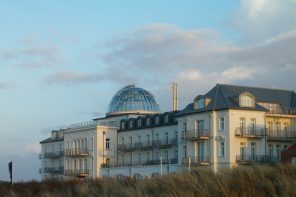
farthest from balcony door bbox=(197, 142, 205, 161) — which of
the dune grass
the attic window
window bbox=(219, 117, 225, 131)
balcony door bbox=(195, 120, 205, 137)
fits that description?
the dune grass

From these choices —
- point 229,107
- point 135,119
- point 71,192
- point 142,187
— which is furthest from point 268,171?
point 135,119

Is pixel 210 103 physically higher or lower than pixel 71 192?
higher

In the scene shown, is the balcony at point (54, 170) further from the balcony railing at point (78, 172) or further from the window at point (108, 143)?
the window at point (108, 143)

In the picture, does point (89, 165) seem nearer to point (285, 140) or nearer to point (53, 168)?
point (53, 168)

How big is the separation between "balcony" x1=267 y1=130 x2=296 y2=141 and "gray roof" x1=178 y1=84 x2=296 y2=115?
3.29m

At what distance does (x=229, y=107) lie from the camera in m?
71.7

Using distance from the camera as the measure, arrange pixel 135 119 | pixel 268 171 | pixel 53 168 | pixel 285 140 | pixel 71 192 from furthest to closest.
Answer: pixel 53 168, pixel 135 119, pixel 285 140, pixel 71 192, pixel 268 171

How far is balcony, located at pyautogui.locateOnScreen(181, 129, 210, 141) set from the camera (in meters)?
73.6

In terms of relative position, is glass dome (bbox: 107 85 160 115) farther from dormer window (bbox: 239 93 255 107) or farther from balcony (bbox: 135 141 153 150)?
dormer window (bbox: 239 93 255 107)

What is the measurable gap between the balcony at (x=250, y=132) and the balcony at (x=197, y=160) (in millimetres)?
4677

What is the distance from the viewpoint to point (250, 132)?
72625 millimetres

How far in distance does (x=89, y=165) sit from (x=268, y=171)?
240 ft

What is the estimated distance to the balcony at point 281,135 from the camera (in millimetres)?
74938

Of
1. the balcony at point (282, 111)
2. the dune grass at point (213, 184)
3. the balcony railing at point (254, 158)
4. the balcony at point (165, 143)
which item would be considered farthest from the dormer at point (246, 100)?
the dune grass at point (213, 184)
